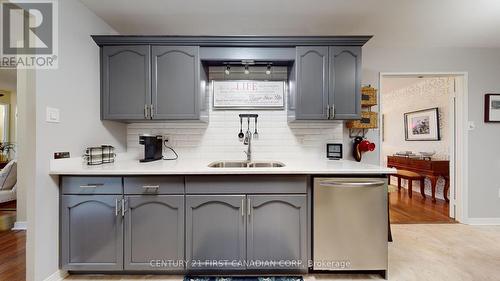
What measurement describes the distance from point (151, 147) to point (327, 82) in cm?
189

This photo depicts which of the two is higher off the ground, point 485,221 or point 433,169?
point 433,169

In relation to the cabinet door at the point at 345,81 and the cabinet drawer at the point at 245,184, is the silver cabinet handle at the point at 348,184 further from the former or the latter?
the cabinet door at the point at 345,81

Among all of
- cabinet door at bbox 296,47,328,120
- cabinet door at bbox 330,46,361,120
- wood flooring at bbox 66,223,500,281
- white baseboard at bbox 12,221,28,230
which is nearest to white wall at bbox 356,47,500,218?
wood flooring at bbox 66,223,500,281

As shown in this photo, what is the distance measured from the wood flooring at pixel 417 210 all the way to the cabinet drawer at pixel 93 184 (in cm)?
343

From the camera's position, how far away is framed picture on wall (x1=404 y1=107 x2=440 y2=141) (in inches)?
171

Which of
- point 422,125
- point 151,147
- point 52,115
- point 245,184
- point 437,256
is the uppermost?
point 422,125

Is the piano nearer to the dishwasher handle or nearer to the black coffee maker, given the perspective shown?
the dishwasher handle

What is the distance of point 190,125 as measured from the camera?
261 cm

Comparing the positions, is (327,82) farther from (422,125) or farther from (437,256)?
(422,125)

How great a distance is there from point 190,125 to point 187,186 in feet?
3.34

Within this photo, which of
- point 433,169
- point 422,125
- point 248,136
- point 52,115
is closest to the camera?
point 52,115

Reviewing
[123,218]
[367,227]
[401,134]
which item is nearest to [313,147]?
[367,227]

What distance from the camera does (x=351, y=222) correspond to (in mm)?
1782

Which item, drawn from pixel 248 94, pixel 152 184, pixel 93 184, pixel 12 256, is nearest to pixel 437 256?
pixel 248 94
